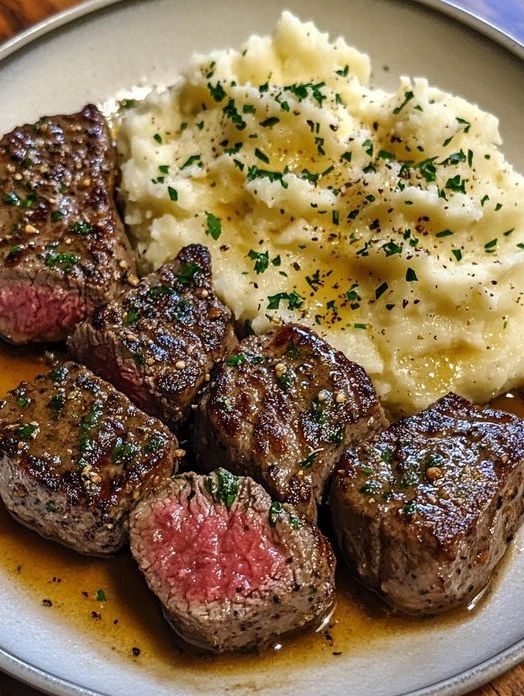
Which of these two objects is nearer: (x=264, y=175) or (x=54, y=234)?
(x=54, y=234)

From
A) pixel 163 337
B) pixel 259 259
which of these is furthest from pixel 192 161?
pixel 163 337

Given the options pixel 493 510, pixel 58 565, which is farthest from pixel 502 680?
pixel 58 565

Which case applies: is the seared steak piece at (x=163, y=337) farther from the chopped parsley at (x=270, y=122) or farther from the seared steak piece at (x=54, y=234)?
the chopped parsley at (x=270, y=122)

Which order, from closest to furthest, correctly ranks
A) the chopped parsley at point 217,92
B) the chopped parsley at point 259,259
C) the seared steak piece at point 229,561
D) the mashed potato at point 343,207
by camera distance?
the seared steak piece at point 229,561
the mashed potato at point 343,207
the chopped parsley at point 259,259
the chopped parsley at point 217,92

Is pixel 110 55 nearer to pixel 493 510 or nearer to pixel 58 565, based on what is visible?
pixel 58 565

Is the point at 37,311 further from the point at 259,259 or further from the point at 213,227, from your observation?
the point at 259,259

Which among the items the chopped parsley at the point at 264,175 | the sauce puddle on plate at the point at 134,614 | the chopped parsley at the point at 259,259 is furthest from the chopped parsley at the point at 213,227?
the sauce puddle on plate at the point at 134,614
